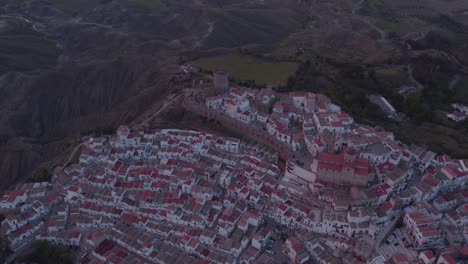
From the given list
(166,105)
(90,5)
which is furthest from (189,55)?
(90,5)

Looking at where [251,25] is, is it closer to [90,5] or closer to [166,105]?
[90,5]

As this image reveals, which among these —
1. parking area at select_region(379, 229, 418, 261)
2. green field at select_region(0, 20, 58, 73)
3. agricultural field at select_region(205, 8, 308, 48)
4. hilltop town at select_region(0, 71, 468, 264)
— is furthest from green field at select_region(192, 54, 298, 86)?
green field at select_region(0, 20, 58, 73)

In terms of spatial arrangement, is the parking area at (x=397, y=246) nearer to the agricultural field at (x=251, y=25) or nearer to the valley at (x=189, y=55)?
the valley at (x=189, y=55)

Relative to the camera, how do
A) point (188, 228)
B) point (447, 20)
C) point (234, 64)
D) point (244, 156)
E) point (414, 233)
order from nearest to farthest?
1. point (414, 233)
2. point (188, 228)
3. point (244, 156)
4. point (234, 64)
5. point (447, 20)

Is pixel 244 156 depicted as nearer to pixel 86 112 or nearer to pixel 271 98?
pixel 271 98

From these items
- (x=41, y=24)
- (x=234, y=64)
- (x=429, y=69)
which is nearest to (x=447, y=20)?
(x=429, y=69)
